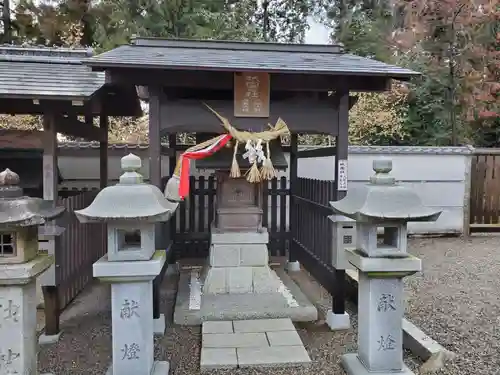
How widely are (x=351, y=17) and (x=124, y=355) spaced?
15821 millimetres

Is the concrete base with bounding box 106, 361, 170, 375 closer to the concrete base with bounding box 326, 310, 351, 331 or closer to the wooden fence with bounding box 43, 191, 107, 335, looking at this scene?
the wooden fence with bounding box 43, 191, 107, 335

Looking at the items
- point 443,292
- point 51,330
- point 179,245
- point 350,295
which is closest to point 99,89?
point 51,330

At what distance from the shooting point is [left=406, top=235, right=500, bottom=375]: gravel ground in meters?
3.80

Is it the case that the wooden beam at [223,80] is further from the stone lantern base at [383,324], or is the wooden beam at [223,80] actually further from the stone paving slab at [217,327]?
the stone paving slab at [217,327]

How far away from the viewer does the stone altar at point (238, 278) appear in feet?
15.6

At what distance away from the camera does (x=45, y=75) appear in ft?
15.4

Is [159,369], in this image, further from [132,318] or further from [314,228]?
[314,228]

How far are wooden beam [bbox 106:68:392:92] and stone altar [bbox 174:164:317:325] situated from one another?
51.3 inches

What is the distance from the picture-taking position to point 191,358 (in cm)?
389

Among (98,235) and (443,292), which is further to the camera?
(98,235)

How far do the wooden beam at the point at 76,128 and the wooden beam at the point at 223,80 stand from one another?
98cm

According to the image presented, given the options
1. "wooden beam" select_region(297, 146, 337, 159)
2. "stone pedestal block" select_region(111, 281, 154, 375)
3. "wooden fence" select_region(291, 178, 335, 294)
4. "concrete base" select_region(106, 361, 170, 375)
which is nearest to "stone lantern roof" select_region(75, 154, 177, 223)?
"stone pedestal block" select_region(111, 281, 154, 375)

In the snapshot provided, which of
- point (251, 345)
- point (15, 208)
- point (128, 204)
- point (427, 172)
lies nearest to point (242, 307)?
point (251, 345)

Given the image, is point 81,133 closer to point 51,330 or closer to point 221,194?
point 221,194
